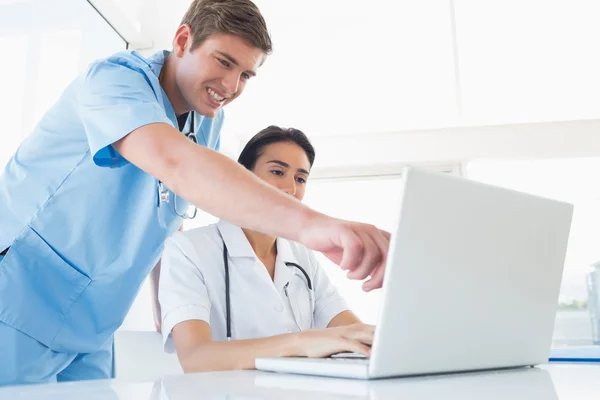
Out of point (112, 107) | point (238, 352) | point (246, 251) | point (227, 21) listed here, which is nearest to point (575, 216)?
point (246, 251)

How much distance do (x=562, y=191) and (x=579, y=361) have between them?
348cm

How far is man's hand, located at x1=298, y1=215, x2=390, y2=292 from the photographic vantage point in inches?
26.5

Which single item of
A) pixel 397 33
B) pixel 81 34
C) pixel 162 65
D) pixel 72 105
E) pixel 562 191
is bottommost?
pixel 72 105

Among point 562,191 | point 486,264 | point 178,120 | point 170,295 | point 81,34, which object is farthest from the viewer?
point 562,191

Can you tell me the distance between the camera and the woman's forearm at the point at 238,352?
3.21 ft

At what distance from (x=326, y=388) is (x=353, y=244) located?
6.6 inches

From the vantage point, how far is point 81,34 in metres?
2.66

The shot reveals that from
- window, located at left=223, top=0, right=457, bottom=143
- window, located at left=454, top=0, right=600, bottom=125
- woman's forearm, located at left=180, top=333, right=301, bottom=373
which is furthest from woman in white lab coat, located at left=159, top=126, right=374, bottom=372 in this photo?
window, located at left=454, top=0, right=600, bottom=125

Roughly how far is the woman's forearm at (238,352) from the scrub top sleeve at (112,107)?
41 centimetres

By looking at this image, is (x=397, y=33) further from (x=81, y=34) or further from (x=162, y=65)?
(x=162, y=65)

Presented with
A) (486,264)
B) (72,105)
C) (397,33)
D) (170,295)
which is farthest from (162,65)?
(397,33)

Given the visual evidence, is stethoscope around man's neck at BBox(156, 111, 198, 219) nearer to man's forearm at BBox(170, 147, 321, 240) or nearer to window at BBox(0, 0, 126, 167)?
man's forearm at BBox(170, 147, 321, 240)

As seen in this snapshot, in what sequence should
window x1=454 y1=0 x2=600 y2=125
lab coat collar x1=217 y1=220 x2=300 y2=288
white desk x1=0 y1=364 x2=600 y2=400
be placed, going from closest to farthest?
Result: white desk x1=0 y1=364 x2=600 y2=400
lab coat collar x1=217 y1=220 x2=300 y2=288
window x1=454 y1=0 x2=600 y2=125

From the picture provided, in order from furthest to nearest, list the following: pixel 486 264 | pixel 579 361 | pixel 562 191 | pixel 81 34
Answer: pixel 562 191 → pixel 81 34 → pixel 579 361 → pixel 486 264
